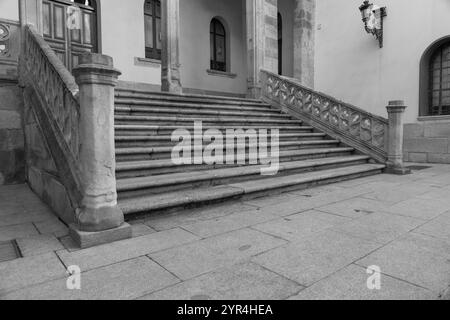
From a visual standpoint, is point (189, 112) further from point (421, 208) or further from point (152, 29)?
point (152, 29)

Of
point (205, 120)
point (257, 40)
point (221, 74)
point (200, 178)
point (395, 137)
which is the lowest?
point (200, 178)

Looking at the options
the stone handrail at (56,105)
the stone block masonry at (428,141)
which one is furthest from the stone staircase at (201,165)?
the stone block masonry at (428,141)

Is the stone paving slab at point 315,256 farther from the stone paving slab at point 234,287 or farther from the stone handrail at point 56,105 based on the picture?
the stone handrail at point 56,105

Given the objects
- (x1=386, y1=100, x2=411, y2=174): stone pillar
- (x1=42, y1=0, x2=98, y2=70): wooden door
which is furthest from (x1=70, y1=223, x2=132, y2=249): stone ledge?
(x1=386, y1=100, x2=411, y2=174): stone pillar

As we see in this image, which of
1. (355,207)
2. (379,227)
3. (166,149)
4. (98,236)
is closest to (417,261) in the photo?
(379,227)

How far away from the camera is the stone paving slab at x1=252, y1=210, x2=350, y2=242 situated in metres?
3.12

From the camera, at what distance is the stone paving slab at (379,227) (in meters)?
3.06

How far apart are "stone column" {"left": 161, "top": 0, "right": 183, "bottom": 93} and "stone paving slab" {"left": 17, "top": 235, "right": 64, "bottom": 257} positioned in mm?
5376

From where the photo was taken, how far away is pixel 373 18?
9617 mm

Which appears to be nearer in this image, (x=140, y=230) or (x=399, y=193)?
(x=140, y=230)

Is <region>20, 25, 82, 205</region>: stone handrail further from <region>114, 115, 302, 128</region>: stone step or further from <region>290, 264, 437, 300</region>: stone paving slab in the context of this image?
<region>290, 264, 437, 300</region>: stone paving slab

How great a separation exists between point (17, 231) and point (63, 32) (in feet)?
16.5

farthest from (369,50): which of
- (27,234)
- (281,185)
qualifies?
(27,234)
